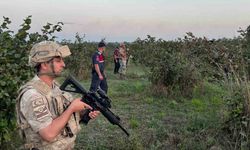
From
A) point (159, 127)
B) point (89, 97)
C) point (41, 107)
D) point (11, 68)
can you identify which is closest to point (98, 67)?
point (159, 127)

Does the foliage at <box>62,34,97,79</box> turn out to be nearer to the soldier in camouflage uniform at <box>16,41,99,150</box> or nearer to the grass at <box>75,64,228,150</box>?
the grass at <box>75,64,228,150</box>

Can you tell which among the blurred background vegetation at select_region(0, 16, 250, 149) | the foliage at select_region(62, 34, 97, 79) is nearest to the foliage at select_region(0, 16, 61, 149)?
the blurred background vegetation at select_region(0, 16, 250, 149)

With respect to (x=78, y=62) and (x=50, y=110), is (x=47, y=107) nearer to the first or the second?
(x=50, y=110)

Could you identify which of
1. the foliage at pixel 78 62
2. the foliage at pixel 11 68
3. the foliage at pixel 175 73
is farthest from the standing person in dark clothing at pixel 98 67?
the foliage at pixel 78 62

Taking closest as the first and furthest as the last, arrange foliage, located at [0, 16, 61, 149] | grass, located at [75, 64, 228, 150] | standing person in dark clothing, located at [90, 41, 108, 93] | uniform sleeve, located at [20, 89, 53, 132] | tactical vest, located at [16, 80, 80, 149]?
uniform sleeve, located at [20, 89, 53, 132], tactical vest, located at [16, 80, 80, 149], foliage, located at [0, 16, 61, 149], grass, located at [75, 64, 228, 150], standing person in dark clothing, located at [90, 41, 108, 93]

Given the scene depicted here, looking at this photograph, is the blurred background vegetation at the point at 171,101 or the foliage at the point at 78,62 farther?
the foliage at the point at 78,62

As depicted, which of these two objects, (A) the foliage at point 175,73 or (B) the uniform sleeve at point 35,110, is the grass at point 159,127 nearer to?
(A) the foliage at point 175,73

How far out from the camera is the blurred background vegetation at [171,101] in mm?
5371

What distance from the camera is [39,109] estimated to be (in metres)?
3.35

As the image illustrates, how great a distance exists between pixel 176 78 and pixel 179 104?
1015mm

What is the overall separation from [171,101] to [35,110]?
7.38 m

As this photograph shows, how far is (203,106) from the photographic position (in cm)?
973

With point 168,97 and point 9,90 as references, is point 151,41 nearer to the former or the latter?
point 168,97

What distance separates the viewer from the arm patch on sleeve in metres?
3.33
